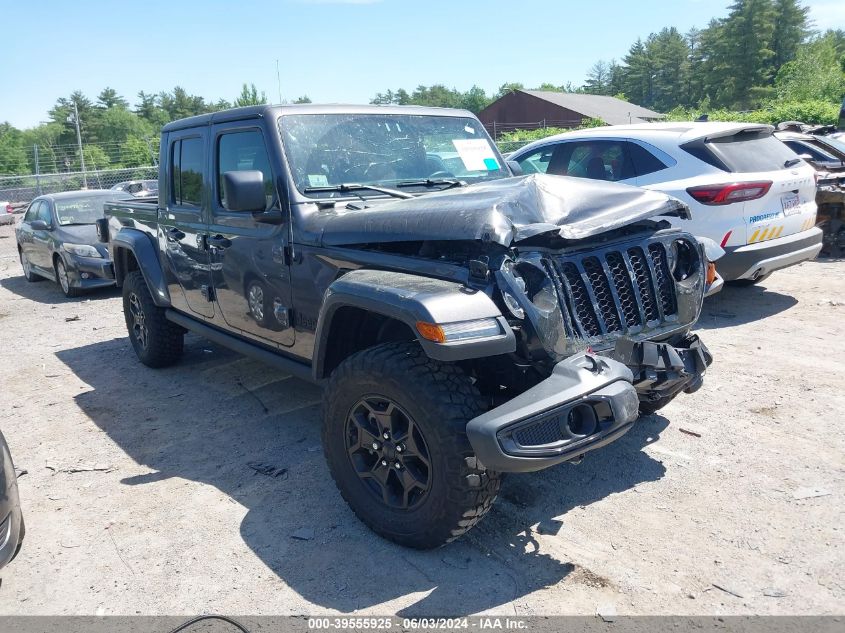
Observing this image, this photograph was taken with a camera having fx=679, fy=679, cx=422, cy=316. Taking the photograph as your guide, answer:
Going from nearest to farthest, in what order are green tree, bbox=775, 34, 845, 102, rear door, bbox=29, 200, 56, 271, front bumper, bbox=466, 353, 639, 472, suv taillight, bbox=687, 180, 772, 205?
front bumper, bbox=466, 353, 639, 472, suv taillight, bbox=687, 180, 772, 205, rear door, bbox=29, 200, 56, 271, green tree, bbox=775, 34, 845, 102

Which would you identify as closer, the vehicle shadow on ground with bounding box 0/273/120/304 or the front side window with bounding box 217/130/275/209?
the front side window with bounding box 217/130/275/209

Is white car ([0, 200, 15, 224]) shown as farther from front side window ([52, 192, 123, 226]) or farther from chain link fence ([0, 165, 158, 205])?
front side window ([52, 192, 123, 226])

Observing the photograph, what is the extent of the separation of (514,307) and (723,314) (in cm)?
476

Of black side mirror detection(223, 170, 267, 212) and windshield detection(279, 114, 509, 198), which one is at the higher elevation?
windshield detection(279, 114, 509, 198)

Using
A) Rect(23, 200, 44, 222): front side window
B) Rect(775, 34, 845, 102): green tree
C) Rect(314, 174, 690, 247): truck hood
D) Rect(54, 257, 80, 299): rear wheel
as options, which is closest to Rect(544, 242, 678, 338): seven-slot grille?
Rect(314, 174, 690, 247): truck hood

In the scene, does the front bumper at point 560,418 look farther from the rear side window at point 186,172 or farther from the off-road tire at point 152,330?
the off-road tire at point 152,330

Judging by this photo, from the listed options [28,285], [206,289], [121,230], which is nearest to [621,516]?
[206,289]

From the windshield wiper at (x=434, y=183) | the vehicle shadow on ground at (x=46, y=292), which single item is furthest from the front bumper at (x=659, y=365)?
the vehicle shadow on ground at (x=46, y=292)

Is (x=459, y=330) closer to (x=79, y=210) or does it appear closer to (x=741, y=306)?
(x=741, y=306)

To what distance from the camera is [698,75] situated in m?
73.6

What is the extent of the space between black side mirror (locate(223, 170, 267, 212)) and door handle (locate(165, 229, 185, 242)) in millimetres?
1611

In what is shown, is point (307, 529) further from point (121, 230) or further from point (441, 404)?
point (121, 230)

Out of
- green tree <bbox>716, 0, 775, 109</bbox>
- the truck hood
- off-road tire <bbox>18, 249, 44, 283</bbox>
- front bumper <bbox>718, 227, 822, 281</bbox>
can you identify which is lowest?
off-road tire <bbox>18, 249, 44, 283</bbox>

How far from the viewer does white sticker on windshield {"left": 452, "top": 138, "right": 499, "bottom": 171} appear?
4.65 m
